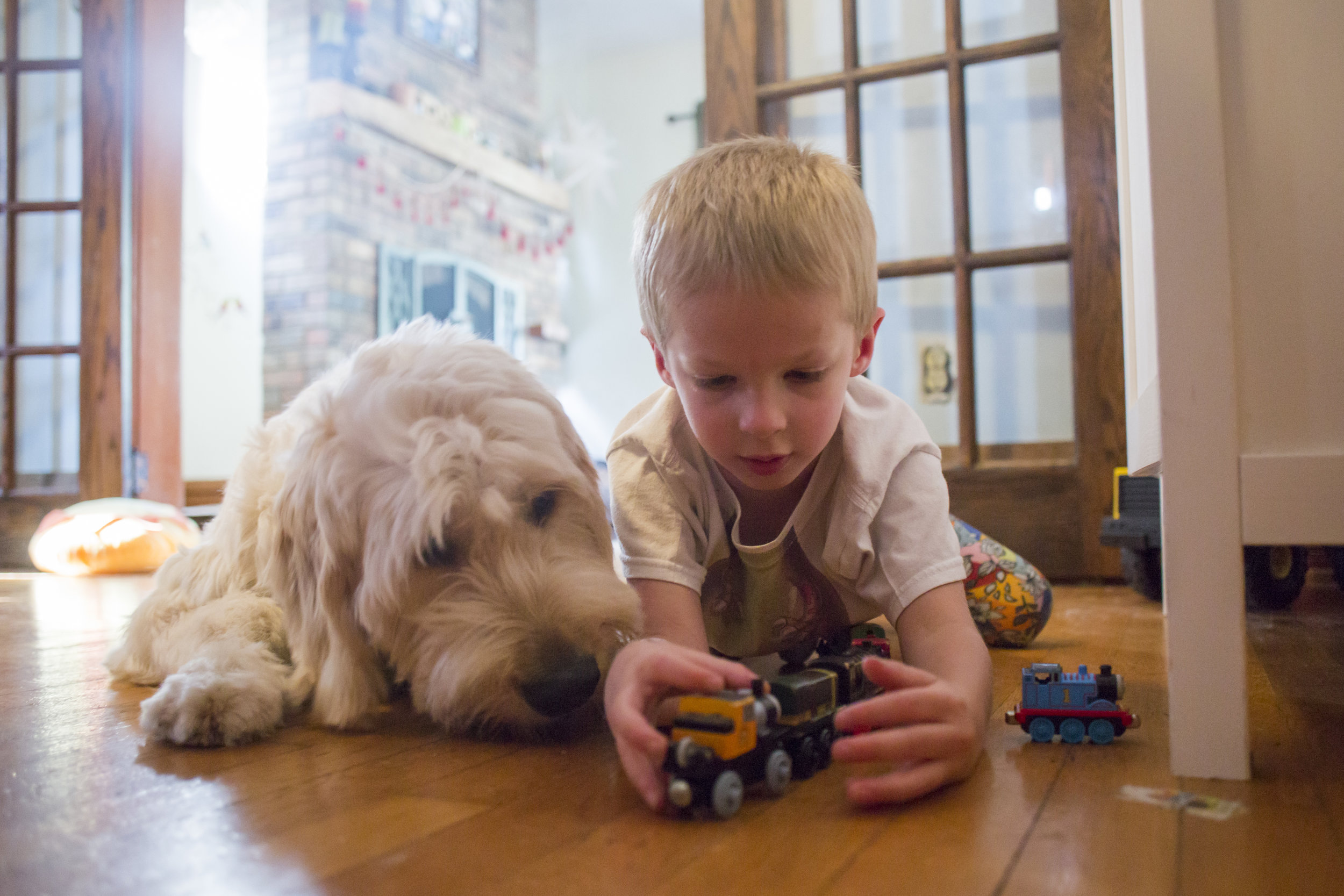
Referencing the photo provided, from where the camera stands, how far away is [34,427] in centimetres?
429

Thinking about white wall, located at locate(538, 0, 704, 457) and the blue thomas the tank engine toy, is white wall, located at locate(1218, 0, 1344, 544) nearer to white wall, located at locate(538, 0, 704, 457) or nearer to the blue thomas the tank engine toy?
the blue thomas the tank engine toy

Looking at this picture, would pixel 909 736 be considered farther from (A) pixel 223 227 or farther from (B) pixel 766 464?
(A) pixel 223 227

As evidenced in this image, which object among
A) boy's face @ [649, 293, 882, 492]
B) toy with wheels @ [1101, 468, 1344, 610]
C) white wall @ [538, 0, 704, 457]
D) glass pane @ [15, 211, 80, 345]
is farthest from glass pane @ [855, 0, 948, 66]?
white wall @ [538, 0, 704, 457]

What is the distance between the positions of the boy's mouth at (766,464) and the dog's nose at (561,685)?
29cm

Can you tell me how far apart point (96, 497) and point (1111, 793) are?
427 centimetres

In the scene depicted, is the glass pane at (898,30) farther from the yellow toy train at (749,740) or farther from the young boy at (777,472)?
the yellow toy train at (749,740)

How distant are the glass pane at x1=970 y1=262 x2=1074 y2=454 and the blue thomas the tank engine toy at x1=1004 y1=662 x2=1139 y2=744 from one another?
2.07m

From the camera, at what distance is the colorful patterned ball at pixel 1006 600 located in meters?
1.76

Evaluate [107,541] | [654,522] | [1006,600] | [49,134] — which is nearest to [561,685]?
[654,522]

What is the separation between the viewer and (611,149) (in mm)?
9508

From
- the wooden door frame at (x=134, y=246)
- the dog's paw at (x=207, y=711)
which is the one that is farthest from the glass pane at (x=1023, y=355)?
the wooden door frame at (x=134, y=246)

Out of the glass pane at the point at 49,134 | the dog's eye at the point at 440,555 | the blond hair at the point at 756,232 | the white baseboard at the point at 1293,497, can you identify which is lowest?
the dog's eye at the point at 440,555

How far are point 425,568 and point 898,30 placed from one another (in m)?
2.72

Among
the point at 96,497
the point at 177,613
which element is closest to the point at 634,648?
the point at 177,613
